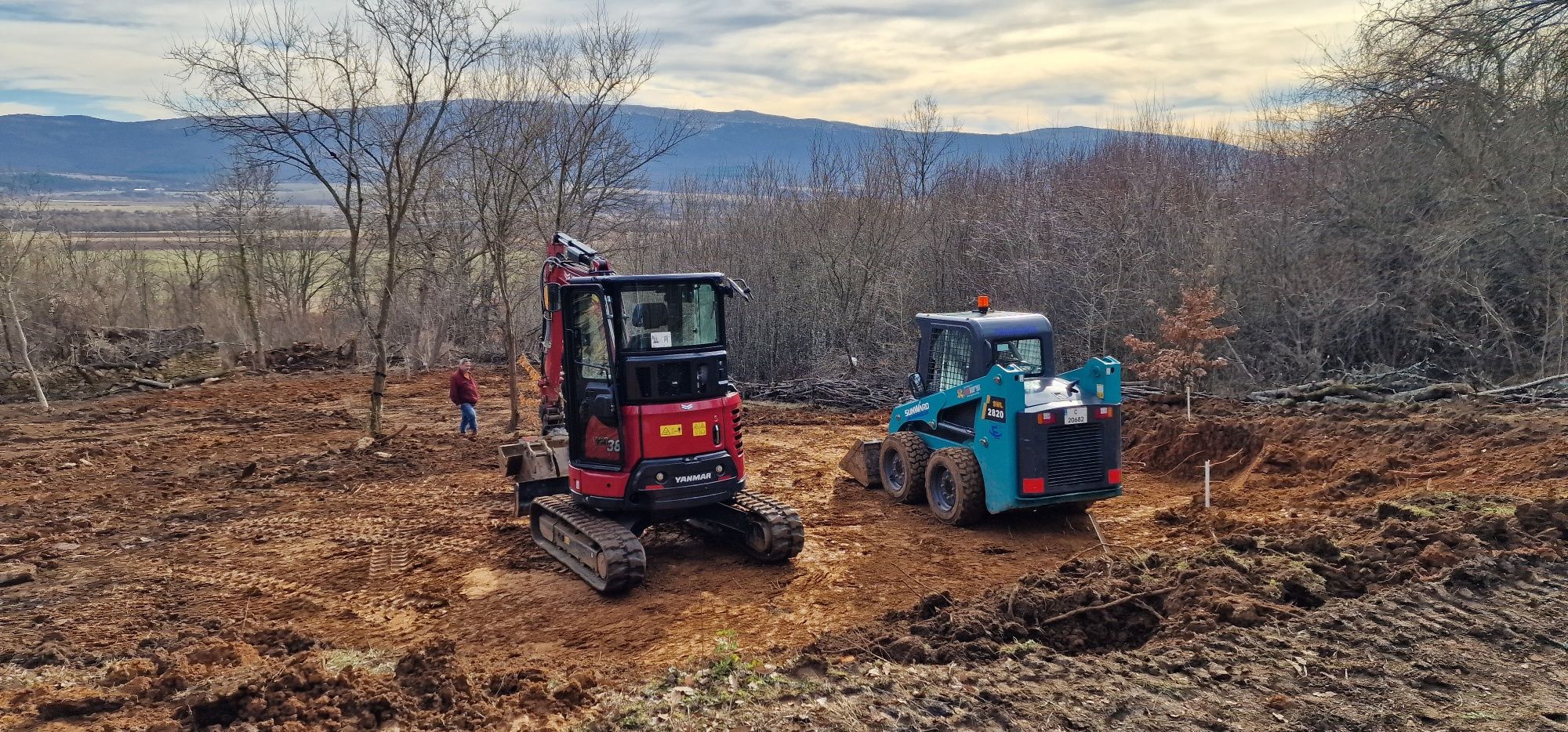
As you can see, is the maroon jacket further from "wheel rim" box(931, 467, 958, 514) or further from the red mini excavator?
"wheel rim" box(931, 467, 958, 514)

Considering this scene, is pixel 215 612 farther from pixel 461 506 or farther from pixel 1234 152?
pixel 1234 152

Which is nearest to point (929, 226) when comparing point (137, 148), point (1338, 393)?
point (1338, 393)

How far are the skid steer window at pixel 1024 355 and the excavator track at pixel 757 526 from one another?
2948 millimetres

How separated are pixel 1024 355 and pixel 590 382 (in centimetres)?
458

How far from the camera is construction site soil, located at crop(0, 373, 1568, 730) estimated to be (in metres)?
5.06

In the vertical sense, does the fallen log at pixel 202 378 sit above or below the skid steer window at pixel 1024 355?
below

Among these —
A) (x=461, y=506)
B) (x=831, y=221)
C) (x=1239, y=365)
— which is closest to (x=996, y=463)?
(x=461, y=506)

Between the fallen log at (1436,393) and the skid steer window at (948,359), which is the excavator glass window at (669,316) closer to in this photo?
the skid steer window at (948,359)

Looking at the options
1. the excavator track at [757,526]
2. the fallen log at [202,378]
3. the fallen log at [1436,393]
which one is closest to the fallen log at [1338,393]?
the fallen log at [1436,393]

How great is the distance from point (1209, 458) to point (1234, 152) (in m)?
16.5

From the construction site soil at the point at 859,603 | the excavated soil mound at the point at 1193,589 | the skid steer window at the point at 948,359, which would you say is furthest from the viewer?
the skid steer window at the point at 948,359

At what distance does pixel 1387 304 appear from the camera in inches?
643

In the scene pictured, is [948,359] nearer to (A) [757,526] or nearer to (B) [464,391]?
(A) [757,526]

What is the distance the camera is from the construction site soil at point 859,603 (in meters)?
5.06
